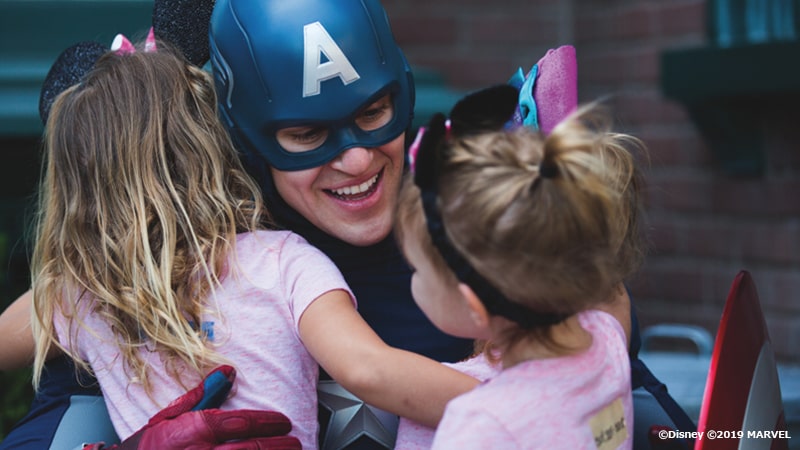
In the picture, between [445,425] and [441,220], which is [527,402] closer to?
[445,425]

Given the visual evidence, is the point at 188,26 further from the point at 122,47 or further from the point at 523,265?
the point at 523,265

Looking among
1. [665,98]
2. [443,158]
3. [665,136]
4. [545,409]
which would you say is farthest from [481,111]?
[665,136]

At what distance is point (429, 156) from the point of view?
63.2 inches

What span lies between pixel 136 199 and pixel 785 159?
94.9 inches

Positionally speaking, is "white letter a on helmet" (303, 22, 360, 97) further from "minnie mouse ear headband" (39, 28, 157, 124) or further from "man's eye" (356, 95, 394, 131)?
"minnie mouse ear headband" (39, 28, 157, 124)

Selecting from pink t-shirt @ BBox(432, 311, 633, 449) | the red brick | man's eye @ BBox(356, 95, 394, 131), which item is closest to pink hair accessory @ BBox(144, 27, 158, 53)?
man's eye @ BBox(356, 95, 394, 131)

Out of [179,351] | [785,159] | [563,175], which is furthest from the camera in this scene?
[785,159]

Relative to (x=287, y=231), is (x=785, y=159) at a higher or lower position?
lower

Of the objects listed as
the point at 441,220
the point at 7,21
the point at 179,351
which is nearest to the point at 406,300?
the point at 179,351

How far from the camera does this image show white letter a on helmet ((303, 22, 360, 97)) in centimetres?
203

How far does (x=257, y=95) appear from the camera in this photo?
210 cm

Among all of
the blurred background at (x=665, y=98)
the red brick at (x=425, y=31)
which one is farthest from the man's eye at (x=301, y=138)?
the red brick at (x=425, y=31)

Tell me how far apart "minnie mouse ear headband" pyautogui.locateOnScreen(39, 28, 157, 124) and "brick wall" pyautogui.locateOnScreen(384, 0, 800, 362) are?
1.96 meters

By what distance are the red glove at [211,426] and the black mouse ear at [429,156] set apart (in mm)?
526
